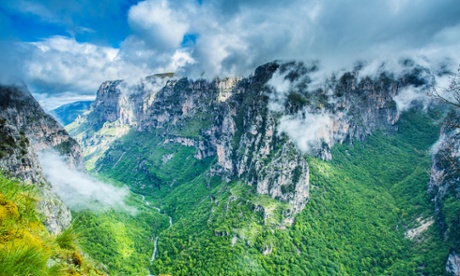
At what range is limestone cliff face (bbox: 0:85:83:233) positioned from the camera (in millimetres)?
73875

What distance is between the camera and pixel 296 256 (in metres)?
106

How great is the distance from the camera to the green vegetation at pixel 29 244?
4.56 m

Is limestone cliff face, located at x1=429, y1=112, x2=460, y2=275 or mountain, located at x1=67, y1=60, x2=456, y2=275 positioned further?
mountain, located at x1=67, y1=60, x2=456, y2=275

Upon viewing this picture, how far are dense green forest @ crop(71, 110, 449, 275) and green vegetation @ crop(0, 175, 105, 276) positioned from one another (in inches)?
3250

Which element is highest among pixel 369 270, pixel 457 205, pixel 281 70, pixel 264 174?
pixel 281 70

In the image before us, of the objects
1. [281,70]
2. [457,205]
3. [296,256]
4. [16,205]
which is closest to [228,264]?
[296,256]

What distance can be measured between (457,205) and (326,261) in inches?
2113

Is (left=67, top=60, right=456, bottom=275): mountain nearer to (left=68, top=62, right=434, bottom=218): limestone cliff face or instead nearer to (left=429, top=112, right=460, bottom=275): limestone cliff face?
(left=68, top=62, right=434, bottom=218): limestone cliff face

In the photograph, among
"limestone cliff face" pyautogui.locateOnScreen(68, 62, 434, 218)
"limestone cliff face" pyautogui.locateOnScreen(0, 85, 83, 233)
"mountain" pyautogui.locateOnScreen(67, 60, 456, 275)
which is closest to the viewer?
"limestone cliff face" pyautogui.locateOnScreen(0, 85, 83, 233)

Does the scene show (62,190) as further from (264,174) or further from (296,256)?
(296,256)

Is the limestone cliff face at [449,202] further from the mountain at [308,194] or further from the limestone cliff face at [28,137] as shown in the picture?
the limestone cliff face at [28,137]

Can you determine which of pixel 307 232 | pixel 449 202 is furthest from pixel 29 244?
pixel 449 202

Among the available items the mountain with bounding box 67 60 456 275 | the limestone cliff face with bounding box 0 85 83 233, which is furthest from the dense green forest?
the limestone cliff face with bounding box 0 85 83 233

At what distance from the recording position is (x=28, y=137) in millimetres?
125375
